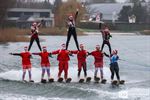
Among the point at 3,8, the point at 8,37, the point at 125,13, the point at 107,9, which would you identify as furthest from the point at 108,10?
the point at 8,37

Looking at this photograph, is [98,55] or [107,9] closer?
[98,55]

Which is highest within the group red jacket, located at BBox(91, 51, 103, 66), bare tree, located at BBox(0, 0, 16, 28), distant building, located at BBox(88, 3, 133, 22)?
red jacket, located at BBox(91, 51, 103, 66)

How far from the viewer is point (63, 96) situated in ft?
74.7

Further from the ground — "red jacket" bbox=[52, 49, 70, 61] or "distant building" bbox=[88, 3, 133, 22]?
"red jacket" bbox=[52, 49, 70, 61]

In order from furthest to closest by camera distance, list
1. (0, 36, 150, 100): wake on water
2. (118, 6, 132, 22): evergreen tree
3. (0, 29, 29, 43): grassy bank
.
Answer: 1. (118, 6, 132, 22): evergreen tree
2. (0, 29, 29, 43): grassy bank
3. (0, 36, 150, 100): wake on water

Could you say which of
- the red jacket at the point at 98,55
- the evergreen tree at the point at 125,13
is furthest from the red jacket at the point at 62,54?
the evergreen tree at the point at 125,13

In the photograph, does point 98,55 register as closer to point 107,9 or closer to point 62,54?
point 62,54

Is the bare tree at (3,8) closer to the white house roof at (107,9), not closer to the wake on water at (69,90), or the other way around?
the wake on water at (69,90)

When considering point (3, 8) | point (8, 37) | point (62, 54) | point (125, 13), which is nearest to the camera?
point (62, 54)

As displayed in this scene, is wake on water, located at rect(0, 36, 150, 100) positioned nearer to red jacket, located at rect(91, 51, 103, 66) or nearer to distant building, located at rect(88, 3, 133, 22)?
red jacket, located at rect(91, 51, 103, 66)

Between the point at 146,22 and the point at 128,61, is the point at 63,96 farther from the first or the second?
the point at 146,22

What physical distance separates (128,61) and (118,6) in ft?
371

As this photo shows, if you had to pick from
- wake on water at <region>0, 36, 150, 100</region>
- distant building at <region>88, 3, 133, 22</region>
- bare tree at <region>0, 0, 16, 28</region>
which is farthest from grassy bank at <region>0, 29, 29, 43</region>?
distant building at <region>88, 3, 133, 22</region>

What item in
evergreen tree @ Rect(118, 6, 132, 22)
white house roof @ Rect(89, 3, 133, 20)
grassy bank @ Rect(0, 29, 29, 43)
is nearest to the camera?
grassy bank @ Rect(0, 29, 29, 43)
